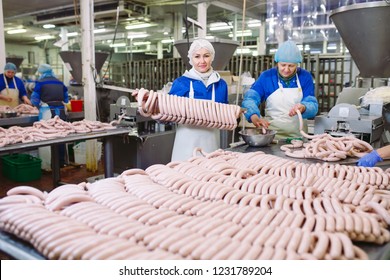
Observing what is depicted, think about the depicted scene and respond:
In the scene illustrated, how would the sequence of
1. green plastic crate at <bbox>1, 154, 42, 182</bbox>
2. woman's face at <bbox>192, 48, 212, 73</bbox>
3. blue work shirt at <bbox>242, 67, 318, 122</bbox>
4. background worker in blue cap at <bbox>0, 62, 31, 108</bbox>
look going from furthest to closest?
background worker in blue cap at <bbox>0, 62, 31, 108</bbox>, green plastic crate at <bbox>1, 154, 42, 182</bbox>, blue work shirt at <bbox>242, 67, 318, 122</bbox>, woman's face at <bbox>192, 48, 212, 73</bbox>

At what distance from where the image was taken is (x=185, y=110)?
2928 mm

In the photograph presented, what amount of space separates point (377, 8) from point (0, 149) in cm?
375

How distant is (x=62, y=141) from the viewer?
3.92 m

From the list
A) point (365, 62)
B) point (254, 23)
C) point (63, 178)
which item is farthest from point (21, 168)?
point (254, 23)

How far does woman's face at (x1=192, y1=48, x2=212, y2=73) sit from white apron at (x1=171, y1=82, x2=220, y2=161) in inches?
7.8

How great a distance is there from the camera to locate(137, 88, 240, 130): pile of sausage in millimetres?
2863

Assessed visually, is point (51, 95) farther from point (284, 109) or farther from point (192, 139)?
point (284, 109)

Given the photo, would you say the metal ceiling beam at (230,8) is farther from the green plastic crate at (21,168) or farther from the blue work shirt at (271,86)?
the blue work shirt at (271,86)

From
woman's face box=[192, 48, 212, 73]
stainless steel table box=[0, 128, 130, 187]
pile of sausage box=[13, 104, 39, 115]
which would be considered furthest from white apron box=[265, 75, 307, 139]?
pile of sausage box=[13, 104, 39, 115]

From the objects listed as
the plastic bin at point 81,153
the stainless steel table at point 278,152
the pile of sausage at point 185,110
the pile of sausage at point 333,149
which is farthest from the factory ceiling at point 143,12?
the pile of sausage at point 333,149

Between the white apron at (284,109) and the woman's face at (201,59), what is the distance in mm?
764

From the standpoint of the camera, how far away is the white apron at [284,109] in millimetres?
3492

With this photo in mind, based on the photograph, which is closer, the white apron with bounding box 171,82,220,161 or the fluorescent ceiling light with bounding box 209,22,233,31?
the white apron with bounding box 171,82,220,161

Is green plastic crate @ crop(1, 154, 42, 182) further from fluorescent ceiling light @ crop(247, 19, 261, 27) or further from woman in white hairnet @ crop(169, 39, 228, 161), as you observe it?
fluorescent ceiling light @ crop(247, 19, 261, 27)
